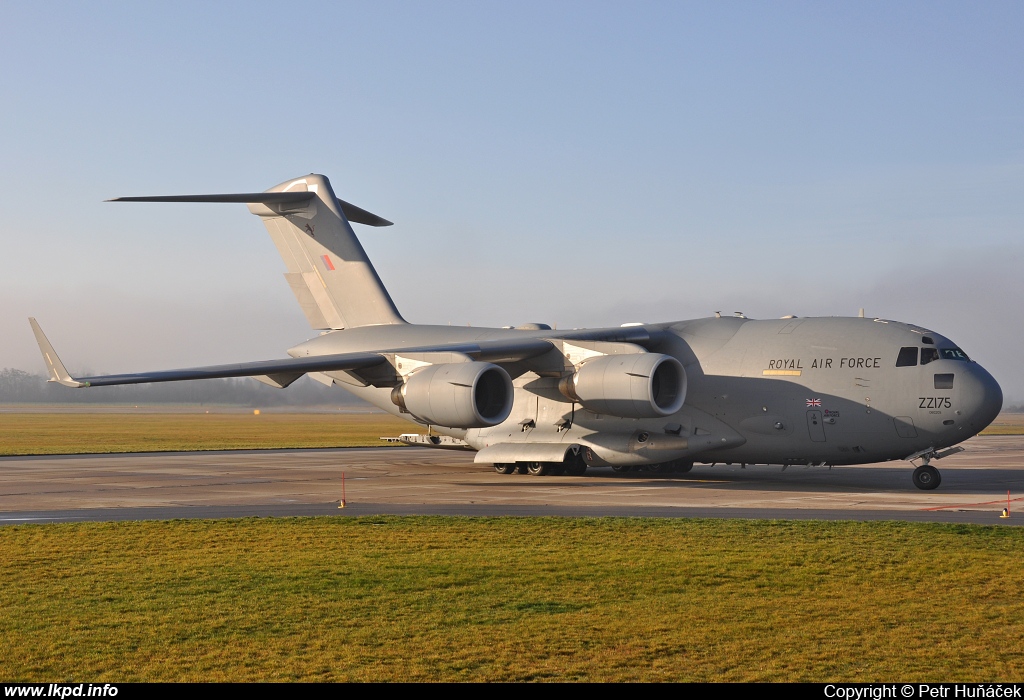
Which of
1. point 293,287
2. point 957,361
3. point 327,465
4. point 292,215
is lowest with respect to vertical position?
point 327,465

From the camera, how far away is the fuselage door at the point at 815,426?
19.7m

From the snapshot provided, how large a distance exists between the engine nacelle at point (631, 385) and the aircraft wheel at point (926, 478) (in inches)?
184

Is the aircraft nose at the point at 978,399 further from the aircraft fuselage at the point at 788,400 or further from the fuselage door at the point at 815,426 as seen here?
the fuselage door at the point at 815,426

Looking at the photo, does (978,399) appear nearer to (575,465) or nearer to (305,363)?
(575,465)

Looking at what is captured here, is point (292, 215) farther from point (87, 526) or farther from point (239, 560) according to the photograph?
point (239, 560)

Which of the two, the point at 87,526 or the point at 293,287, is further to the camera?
the point at 293,287

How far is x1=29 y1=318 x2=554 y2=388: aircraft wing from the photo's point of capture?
66.1ft

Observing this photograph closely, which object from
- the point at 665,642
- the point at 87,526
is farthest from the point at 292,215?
the point at 665,642

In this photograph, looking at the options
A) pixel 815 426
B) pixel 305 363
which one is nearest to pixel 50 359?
pixel 305 363

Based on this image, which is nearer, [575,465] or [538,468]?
[575,465]

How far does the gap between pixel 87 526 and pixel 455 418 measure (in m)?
7.57

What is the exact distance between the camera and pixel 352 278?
26109mm

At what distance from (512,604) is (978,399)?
13.6 metres

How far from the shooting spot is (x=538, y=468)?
891 inches
